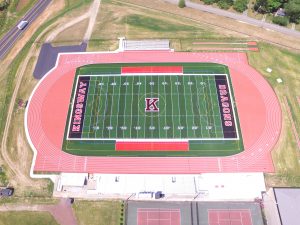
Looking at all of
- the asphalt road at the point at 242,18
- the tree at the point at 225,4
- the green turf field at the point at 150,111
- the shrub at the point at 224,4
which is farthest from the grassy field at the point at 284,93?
the tree at the point at 225,4

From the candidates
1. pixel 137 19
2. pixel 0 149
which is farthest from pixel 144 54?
pixel 0 149

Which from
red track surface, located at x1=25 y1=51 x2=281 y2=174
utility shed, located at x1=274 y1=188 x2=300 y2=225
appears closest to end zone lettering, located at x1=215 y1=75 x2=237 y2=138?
red track surface, located at x1=25 y1=51 x2=281 y2=174

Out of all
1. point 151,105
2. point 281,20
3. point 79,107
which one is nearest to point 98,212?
point 79,107

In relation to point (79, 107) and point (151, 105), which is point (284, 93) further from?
point (79, 107)

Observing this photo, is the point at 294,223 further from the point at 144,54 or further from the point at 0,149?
the point at 0,149

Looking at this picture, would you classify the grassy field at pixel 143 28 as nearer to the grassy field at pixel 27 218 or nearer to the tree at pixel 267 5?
the tree at pixel 267 5

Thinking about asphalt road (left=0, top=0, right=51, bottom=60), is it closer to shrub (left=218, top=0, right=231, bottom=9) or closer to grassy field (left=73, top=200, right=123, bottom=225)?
grassy field (left=73, top=200, right=123, bottom=225)

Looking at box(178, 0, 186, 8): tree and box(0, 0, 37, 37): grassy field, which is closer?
box(0, 0, 37, 37): grassy field

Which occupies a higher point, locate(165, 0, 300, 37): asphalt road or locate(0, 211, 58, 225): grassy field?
locate(165, 0, 300, 37): asphalt road
